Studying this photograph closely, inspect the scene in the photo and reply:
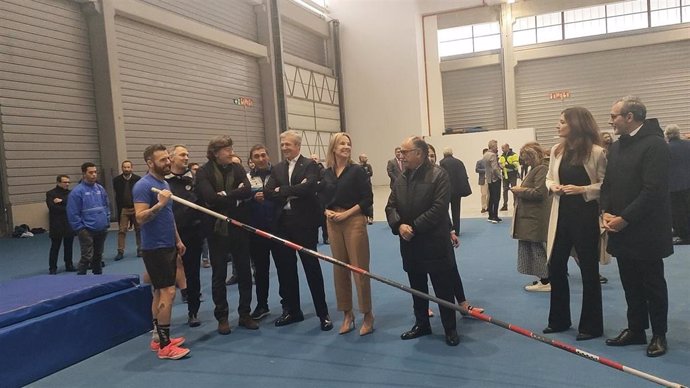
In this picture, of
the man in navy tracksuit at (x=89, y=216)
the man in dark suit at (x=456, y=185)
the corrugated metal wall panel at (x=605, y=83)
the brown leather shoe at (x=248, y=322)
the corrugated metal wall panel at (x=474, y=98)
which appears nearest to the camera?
the brown leather shoe at (x=248, y=322)

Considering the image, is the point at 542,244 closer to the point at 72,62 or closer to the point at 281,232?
the point at 281,232

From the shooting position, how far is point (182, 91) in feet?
46.5

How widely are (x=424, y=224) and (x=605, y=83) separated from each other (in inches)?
710

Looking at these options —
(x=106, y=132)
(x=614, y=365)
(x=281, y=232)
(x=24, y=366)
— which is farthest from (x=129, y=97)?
(x=614, y=365)

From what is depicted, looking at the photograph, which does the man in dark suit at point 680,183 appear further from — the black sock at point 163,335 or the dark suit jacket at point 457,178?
the black sock at point 163,335

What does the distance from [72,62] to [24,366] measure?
9873 millimetres

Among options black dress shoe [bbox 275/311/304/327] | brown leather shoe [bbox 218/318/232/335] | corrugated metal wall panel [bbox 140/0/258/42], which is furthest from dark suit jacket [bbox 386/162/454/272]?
corrugated metal wall panel [bbox 140/0/258/42]

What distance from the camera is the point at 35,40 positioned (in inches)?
421

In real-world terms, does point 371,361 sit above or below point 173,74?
below

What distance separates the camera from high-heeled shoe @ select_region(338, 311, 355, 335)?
432cm

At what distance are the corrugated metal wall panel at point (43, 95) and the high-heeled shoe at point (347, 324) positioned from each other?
879cm

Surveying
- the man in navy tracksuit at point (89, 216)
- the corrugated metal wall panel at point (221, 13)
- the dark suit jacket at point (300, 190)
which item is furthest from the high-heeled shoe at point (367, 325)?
A: the corrugated metal wall panel at point (221, 13)

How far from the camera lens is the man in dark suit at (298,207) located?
4449mm

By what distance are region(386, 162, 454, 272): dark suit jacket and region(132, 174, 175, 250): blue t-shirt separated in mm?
1686
